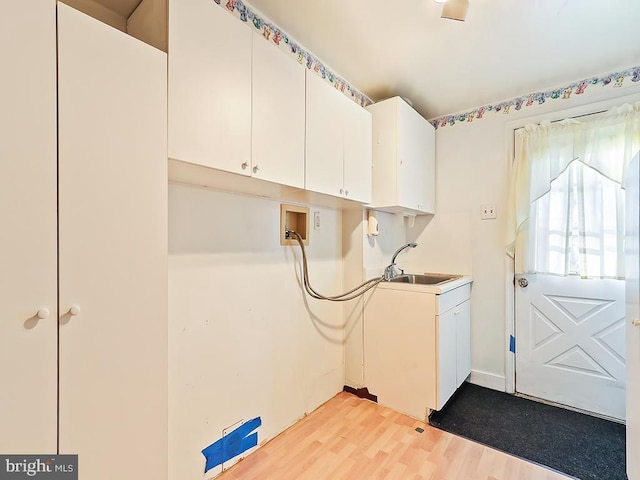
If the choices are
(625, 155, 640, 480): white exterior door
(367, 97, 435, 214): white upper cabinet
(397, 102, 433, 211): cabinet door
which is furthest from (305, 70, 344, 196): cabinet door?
(625, 155, 640, 480): white exterior door

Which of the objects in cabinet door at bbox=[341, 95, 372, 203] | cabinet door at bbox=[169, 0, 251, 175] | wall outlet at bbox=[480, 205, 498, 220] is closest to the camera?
cabinet door at bbox=[169, 0, 251, 175]

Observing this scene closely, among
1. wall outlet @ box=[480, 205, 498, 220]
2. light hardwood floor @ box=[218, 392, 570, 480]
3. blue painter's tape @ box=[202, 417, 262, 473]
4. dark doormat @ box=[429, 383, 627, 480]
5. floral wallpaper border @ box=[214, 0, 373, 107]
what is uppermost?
floral wallpaper border @ box=[214, 0, 373, 107]

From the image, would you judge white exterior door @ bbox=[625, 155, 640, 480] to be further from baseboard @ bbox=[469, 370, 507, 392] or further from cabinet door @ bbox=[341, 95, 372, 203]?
cabinet door @ bbox=[341, 95, 372, 203]

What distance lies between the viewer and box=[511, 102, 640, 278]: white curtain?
1.95 m

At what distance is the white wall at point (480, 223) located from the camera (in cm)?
241

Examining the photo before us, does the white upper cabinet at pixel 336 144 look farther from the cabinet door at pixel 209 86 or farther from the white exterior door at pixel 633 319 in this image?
the white exterior door at pixel 633 319

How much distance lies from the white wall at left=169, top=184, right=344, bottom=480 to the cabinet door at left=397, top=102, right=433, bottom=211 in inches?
24.8

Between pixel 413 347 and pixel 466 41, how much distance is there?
6.20 feet

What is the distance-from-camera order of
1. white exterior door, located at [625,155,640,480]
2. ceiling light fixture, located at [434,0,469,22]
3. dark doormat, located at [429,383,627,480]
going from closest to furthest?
1. white exterior door, located at [625,155,640,480]
2. ceiling light fixture, located at [434,0,469,22]
3. dark doormat, located at [429,383,627,480]

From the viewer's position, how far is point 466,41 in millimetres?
1736

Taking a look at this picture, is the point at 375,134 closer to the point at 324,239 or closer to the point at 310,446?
the point at 324,239

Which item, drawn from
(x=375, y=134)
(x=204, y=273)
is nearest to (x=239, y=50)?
(x=204, y=273)

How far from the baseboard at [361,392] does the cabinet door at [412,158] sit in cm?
139

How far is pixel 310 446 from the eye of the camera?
1706 millimetres
